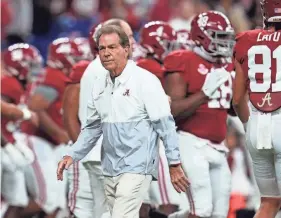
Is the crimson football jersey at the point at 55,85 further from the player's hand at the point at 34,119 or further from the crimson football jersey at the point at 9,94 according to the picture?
the crimson football jersey at the point at 9,94

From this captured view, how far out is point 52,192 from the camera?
1220 cm

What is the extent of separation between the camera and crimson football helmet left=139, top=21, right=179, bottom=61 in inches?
428

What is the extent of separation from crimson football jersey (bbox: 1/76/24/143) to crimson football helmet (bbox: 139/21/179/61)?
1291 millimetres

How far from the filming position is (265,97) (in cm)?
880

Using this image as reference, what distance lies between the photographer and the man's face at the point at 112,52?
8.60 meters

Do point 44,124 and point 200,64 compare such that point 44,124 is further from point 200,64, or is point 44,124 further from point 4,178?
point 200,64

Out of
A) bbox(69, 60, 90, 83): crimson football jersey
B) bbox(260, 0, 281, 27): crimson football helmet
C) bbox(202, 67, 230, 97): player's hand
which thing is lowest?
bbox(202, 67, 230, 97): player's hand

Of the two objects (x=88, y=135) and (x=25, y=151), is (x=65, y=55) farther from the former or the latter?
(x=88, y=135)

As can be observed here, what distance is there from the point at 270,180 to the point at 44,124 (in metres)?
3.49

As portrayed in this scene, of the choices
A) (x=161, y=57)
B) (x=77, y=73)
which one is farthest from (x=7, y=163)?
(x=161, y=57)

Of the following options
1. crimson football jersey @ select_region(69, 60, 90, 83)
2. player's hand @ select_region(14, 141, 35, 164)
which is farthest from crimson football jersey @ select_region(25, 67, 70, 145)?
crimson football jersey @ select_region(69, 60, 90, 83)

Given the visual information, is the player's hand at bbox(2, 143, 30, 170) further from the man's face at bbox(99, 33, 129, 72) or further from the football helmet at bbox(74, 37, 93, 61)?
the man's face at bbox(99, 33, 129, 72)

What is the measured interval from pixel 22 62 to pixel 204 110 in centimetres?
266

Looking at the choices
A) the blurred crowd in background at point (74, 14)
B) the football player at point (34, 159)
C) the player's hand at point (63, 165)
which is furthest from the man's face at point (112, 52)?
the blurred crowd in background at point (74, 14)
